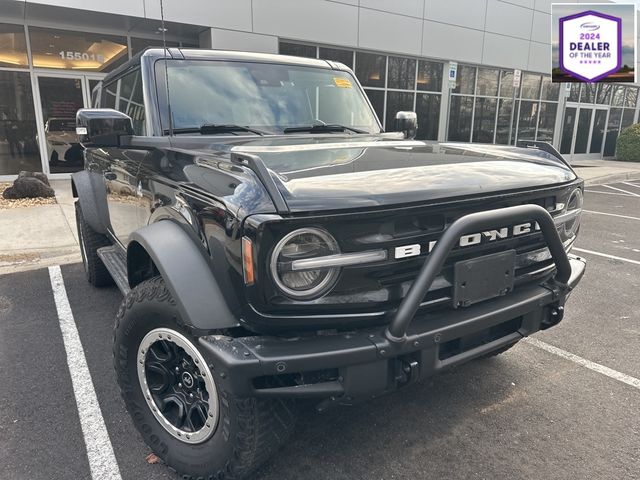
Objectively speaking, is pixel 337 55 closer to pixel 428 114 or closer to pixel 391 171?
pixel 428 114

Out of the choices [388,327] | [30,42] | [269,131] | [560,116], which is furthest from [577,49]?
[388,327]

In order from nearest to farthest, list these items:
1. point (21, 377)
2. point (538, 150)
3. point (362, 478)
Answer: point (362, 478) < point (538, 150) < point (21, 377)

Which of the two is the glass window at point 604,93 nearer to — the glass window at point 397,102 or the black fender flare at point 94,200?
the glass window at point 397,102

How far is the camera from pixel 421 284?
186 cm

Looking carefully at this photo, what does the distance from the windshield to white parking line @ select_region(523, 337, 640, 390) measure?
6.75 feet

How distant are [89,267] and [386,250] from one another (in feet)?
12.8

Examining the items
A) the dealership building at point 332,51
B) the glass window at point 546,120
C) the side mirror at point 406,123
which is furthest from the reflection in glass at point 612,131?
the side mirror at point 406,123

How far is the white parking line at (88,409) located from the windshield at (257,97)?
171 centimetres

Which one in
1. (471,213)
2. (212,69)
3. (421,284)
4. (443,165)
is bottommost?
(421,284)

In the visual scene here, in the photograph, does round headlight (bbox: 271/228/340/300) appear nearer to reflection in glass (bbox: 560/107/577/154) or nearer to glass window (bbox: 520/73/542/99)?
glass window (bbox: 520/73/542/99)

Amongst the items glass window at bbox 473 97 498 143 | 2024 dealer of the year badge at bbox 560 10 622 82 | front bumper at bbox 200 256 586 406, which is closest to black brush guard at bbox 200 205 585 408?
front bumper at bbox 200 256 586 406

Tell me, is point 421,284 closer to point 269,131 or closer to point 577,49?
point 269,131

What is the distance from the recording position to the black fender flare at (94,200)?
4.17 meters

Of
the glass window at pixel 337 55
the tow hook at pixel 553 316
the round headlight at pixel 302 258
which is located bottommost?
the tow hook at pixel 553 316
